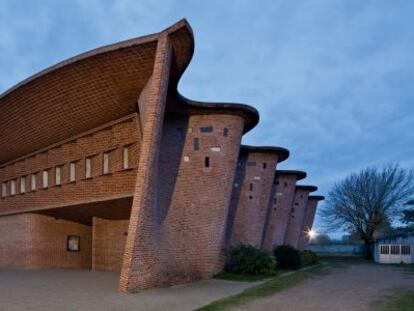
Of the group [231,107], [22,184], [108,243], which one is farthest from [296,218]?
[22,184]

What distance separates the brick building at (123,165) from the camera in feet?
47.3

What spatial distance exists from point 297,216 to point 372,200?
1136 cm

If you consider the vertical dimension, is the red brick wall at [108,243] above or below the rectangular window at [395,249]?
above

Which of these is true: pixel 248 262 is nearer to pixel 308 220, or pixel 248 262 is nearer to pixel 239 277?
pixel 239 277

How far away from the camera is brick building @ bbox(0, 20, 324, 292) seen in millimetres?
14422

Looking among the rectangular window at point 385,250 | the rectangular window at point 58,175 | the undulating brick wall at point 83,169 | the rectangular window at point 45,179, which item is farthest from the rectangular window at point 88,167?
the rectangular window at point 385,250

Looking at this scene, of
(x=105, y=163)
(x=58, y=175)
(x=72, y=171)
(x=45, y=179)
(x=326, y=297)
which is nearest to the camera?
(x=326, y=297)

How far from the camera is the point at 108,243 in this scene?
22312 mm

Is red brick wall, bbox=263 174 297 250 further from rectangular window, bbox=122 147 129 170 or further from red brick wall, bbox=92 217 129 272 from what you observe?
rectangular window, bbox=122 147 129 170

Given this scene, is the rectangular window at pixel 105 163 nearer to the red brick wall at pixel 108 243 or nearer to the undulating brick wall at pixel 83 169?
the undulating brick wall at pixel 83 169

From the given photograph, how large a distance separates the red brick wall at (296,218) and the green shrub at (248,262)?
735 inches

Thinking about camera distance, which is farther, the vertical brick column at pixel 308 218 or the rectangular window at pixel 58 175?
the vertical brick column at pixel 308 218

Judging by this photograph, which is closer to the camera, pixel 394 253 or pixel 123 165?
pixel 123 165

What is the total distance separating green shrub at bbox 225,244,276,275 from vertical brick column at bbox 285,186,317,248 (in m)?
→ 18.7
